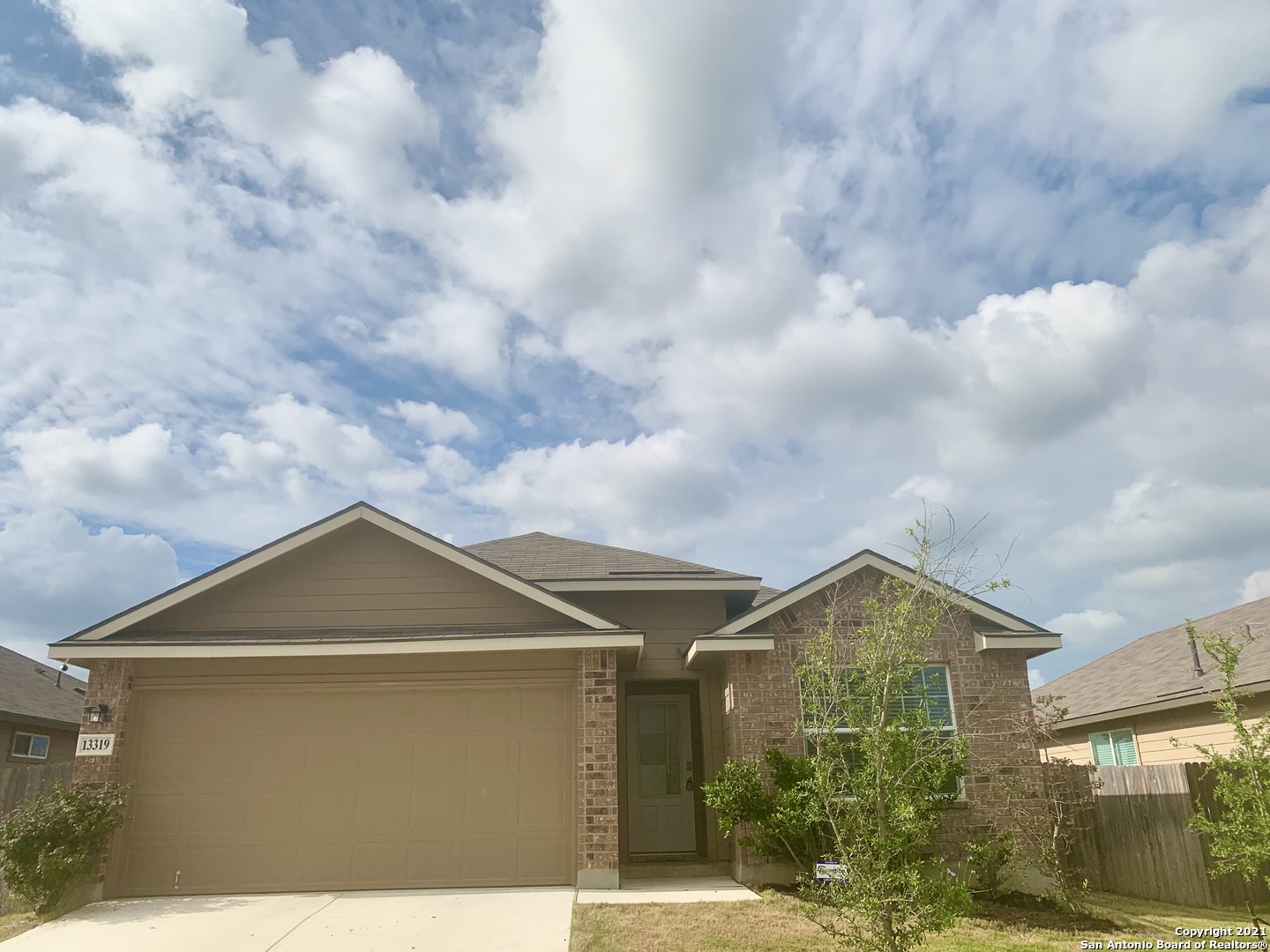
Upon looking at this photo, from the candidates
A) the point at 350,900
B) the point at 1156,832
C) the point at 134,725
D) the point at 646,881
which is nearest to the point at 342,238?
the point at 134,725

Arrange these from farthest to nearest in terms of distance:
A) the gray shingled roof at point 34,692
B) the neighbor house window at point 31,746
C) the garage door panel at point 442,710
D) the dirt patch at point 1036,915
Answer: the neighbor house window at point 31,746
the gray shingled roof at point 34,692
the garage door panel at point 442,710
the dirt patch at point 1036,915

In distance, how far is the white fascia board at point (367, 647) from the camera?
10242 mm

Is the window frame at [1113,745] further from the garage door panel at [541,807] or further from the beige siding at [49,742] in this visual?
the beige siding at [49,742]

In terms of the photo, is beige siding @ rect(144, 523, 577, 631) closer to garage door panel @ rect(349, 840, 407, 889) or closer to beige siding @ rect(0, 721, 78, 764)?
garage door panel @ rect(349, 840, 407, 889)

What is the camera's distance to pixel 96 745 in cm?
1021

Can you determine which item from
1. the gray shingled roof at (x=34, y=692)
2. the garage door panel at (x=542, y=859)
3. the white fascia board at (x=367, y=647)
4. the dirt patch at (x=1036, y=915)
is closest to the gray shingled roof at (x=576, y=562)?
the white fascia board at (x=367, y=647)

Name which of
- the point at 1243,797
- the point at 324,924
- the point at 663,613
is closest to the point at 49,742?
the point at 324,924

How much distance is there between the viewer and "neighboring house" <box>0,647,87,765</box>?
16.4 metres

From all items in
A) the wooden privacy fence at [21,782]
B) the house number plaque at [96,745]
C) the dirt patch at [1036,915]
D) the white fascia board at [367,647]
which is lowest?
the dirt patch at [1036,915]

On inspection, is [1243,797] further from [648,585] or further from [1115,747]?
[1115,747]

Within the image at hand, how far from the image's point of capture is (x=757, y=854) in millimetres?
9914

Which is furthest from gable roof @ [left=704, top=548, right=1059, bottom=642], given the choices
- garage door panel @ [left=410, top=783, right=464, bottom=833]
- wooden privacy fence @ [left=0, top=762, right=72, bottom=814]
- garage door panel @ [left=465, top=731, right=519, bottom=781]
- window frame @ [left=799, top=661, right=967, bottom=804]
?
wooden privacy fence @ [left=0, top=762, right=72, bottom=814]

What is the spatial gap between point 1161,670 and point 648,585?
32.0 ft

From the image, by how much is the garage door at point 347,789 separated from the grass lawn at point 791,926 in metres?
1.97
